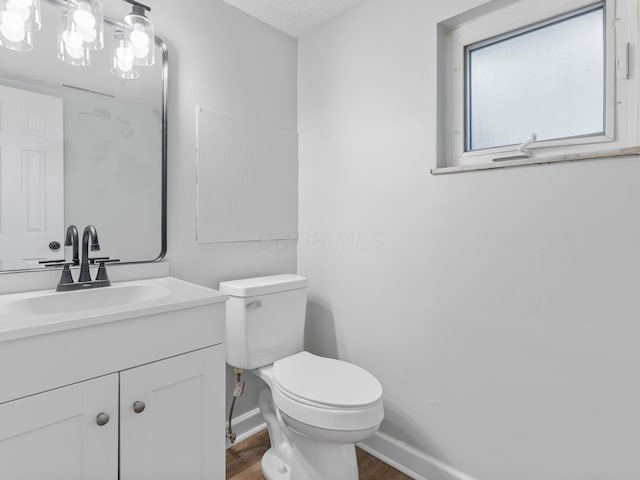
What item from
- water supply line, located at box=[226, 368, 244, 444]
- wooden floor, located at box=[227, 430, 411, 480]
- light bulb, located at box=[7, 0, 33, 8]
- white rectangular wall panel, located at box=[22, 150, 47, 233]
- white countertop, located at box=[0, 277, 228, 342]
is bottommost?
wooden floor, located at box=[227, 430, 411, 480]

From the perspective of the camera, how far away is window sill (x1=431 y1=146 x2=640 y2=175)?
3.31 ft

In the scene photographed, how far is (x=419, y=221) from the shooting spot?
149 centimetres

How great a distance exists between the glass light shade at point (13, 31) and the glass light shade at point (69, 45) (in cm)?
10

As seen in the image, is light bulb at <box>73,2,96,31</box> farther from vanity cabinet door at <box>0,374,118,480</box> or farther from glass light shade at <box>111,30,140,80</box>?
vanity cabinet door at <box>0,374,118,480</box>

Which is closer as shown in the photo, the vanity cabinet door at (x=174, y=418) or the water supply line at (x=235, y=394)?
the vanity cabinet door at (x=174, y=418)

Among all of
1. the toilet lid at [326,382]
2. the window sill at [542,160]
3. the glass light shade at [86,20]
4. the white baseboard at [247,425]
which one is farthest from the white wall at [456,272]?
the glass light shade at [86,20]

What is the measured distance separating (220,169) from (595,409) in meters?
1.71

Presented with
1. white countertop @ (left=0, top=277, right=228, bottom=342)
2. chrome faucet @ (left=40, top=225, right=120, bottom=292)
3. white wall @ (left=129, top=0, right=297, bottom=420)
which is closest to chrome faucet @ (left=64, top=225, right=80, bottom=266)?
chrome faucet @ (left=40, top=225, right=120, bottom=292)

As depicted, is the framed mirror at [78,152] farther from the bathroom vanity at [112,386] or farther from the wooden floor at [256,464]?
the wooden floor at [256,464]

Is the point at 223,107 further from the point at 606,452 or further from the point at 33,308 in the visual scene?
the point at 606,452

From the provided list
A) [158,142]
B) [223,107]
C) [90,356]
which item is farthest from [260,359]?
[223,107]

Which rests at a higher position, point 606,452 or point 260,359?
point 260,359

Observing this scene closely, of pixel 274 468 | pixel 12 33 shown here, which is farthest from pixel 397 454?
pixel 12 33

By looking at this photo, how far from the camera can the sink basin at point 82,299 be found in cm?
106
